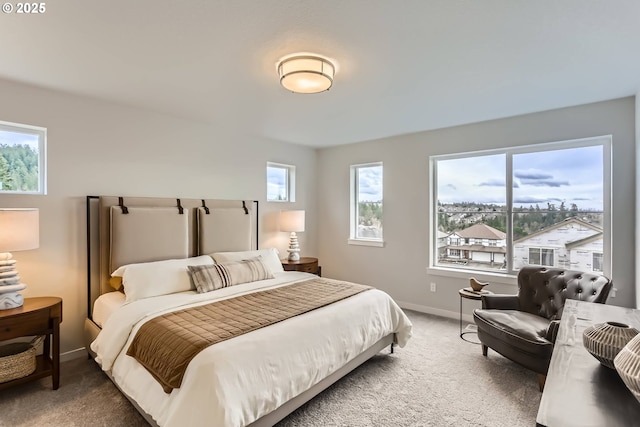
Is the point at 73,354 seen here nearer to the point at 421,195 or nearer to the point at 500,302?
the point at 500,302

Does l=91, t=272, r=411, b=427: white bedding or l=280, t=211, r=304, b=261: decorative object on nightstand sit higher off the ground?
l=280, t=211, r=304, b=261: decorative object on nightstand

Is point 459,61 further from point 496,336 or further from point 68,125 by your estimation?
point 68,125

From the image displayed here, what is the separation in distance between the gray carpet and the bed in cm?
16

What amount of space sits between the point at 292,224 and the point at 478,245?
2.61 m

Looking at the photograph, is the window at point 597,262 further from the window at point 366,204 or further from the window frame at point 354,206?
the window frame at point 354,206

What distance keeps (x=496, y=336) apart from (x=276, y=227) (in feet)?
10.8

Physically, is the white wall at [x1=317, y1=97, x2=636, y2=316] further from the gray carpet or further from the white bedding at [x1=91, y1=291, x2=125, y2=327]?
the white bedding at [x1=91, y1=291, x2=125, y2=327]

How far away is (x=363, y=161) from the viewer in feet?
16.7

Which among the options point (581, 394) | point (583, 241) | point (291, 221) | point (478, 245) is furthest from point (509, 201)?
point (581, 394)

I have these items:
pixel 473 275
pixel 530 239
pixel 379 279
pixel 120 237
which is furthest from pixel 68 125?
pixel 530 239

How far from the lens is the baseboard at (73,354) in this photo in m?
2.99

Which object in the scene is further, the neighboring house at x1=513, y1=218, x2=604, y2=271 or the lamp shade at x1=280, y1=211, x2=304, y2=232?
the lamp shade at x1=280, y1=211, x2=304, y2=232

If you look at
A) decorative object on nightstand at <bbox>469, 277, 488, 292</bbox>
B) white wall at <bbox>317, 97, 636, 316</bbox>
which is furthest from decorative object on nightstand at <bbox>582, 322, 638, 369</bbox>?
white wall at <bbox>317, 97, 636, 316</bbox>

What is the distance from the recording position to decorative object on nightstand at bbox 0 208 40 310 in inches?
91.7
